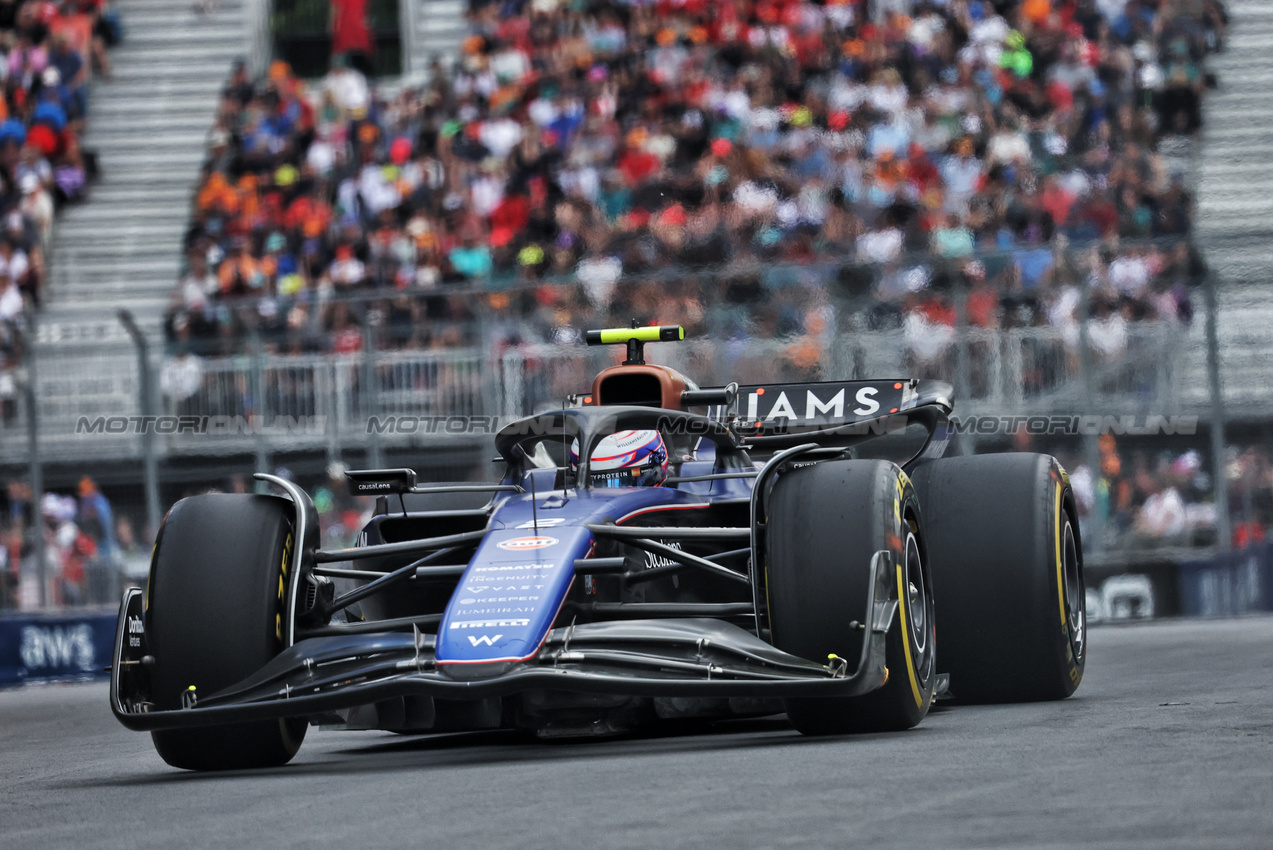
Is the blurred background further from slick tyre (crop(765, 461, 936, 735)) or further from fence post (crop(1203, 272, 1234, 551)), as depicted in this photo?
slick tyre (crop(765, 461, 936, 735))

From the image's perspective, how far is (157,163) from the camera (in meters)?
22.8

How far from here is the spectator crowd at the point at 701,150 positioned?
1741 centimetres

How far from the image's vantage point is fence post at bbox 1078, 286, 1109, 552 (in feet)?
45.9

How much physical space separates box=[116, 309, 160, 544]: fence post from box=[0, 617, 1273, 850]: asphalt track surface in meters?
6.91

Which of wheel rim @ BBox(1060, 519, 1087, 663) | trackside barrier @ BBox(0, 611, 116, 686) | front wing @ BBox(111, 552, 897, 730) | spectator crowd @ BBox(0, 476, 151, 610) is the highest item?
front wing @ BBox(111, 552, 897, 730)

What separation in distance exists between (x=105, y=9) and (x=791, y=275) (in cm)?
1345

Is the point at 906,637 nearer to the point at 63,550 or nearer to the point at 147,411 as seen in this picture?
the point at 147,411

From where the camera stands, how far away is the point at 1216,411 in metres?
14.2

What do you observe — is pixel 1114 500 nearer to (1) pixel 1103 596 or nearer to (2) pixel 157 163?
(1) pixel 1103 596

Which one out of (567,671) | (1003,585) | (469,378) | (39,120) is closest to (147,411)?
(469,378)

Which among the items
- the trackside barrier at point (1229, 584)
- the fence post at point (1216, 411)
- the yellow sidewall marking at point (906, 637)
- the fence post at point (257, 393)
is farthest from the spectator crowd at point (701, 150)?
the yellow sidewall marking at point (906, 637)

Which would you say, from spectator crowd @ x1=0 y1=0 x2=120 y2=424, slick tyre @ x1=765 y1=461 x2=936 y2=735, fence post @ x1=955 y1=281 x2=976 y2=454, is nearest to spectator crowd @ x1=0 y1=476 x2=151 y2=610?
spectator crowd @ x1=0 y1=0 x2=120 y2=424

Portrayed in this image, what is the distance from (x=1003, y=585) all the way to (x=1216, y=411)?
23.3 feet

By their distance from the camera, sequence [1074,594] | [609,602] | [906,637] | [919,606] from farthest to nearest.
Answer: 1. [1074,594]
2. [919,606]
3. [609,602]
4. [906,637]
